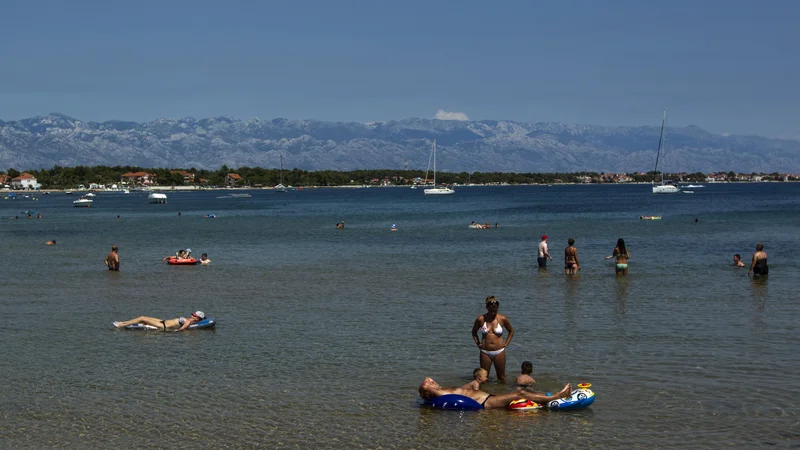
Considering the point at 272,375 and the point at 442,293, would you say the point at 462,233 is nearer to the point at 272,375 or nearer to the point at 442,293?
the point at 442,293

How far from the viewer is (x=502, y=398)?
17172 mm

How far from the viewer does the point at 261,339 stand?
24.2m

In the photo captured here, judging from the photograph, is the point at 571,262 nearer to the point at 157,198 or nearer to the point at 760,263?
the point at 760,263

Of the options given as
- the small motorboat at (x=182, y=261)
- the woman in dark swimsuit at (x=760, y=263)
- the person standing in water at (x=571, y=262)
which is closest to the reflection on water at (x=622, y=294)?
the person standing in water at (x=571, y=262)

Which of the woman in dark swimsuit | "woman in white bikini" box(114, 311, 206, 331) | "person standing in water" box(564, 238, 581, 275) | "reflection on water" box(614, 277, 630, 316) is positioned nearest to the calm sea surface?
"reflection on water" box(614, 277, 630, 316)

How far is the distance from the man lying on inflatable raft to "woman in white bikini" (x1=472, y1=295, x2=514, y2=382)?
5.19 feet

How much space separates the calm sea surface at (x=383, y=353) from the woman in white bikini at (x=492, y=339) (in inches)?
18.7

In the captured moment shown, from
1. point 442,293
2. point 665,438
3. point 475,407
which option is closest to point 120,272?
point 442,293

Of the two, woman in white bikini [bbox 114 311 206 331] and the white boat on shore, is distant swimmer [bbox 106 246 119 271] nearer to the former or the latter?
woman in white bikini [bbox 114 311 206 331]

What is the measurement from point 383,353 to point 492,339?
13.9ft

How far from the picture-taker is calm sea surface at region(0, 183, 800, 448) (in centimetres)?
1599

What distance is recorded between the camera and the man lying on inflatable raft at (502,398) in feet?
55.6

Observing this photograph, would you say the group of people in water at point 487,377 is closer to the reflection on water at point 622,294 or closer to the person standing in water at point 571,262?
the reflection on water at point 622,294

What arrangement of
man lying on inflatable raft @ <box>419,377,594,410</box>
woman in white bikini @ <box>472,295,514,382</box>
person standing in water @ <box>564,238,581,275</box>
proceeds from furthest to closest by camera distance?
person standing in water @ <box>564,238,581,275</box>
woman in white bikini @ <box>472,295,514,382</box>
man lying on inflatable raft @ <box>419,377,594,410</box>
